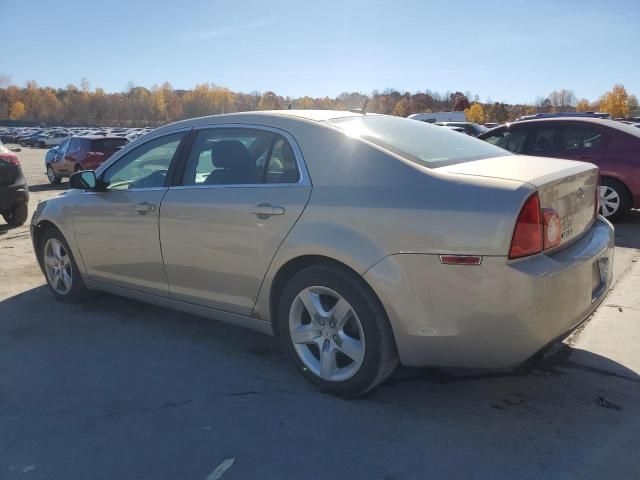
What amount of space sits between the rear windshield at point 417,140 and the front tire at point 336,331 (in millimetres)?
775

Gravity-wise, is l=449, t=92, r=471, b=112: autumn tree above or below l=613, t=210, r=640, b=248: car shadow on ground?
above

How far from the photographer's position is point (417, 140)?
11.0 ft

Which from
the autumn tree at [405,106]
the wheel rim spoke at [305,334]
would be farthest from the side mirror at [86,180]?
the autumn tree at [405,106]

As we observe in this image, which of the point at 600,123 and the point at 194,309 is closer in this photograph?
the point at 194,309

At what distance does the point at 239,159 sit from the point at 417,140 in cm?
114

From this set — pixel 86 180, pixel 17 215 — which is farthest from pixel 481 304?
pixel 17 215

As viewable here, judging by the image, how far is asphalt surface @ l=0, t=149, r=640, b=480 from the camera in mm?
2479

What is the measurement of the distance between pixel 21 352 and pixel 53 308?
96 centimetres

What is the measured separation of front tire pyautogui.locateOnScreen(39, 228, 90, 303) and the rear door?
136 centimetres

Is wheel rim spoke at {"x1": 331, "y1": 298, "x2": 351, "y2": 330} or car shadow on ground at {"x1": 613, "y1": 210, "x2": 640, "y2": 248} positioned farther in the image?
car shadow on ground at {"x1": 613, "y1": 210, "x2": 640, "y2": 248}

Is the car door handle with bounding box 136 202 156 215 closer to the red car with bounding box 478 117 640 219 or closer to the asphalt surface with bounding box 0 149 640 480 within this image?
the asphalt surface with bounding box 0 149 640 480

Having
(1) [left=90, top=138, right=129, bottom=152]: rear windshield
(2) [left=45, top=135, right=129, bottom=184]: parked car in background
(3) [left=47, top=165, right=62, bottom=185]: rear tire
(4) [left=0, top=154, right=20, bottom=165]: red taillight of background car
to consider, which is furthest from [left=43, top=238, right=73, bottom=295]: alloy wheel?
(3) [left=47, top=165, right=62, bottom=185]: rear tire

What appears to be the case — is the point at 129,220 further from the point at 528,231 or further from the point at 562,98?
the point at 562,98

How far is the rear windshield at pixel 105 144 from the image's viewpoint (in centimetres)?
1617
